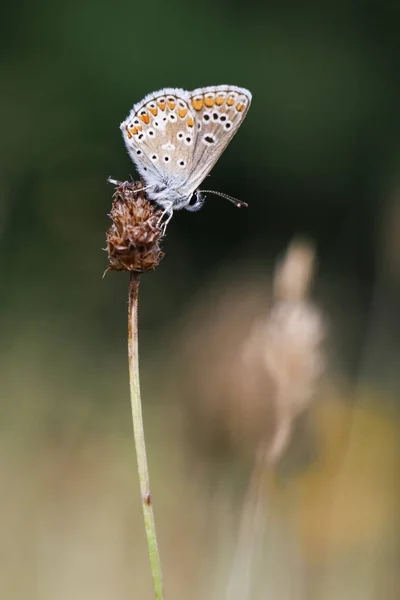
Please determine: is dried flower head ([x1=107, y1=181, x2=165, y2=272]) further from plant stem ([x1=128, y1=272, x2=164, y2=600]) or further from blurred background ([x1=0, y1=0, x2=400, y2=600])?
blurred background ([x1=0, y1=0, x2=400, y2=600])

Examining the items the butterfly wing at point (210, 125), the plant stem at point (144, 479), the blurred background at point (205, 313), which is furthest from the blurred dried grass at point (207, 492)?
the plant stem at point (144, 479)

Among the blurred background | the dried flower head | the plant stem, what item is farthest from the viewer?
the blurred background

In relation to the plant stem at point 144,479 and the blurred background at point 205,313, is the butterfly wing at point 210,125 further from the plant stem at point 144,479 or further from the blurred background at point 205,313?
the plant stem at point 144,479

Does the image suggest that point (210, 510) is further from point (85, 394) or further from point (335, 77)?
point (335, 77)

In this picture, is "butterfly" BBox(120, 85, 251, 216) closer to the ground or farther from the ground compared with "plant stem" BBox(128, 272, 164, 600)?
farther from the ground

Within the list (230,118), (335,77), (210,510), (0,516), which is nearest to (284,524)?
(210,510)

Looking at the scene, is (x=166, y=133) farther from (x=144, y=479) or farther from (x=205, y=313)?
(x=205, y=313)

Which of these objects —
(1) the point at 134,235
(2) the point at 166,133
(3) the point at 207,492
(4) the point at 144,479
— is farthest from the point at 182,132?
(3) the point at 207,492

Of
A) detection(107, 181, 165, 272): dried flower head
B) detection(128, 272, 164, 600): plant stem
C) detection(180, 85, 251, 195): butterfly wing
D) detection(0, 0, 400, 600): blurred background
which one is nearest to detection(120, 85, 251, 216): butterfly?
detection(180, 85, 251, 195): butterfly wing
